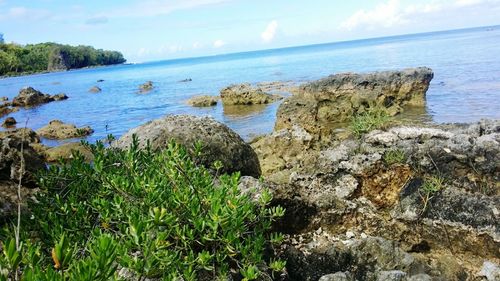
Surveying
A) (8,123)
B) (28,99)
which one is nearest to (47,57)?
(28,99)

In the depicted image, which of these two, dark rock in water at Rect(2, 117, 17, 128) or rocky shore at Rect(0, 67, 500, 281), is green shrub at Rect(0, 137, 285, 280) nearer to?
rocky shore at Rect(0, 67, 500, 281)

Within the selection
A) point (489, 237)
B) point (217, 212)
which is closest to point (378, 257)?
point (489, 237)

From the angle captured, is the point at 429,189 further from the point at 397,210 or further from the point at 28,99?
the point at 28,99

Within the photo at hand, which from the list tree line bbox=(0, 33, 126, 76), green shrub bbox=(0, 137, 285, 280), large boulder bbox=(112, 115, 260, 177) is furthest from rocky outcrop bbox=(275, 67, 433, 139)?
tree line bbox=(0, 33, 126, 76)

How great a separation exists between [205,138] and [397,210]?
3.56 m

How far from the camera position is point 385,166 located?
6.80 m

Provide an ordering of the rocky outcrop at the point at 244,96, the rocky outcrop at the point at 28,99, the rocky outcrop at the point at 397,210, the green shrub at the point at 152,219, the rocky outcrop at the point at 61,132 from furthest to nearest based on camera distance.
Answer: the rocky outcrop at the point at 28,99 < the rocky outcrop at the point at 244,96 < the rocky outcrop at the point at 61,132 < the rocky outcrop at the point at 397,210 < the green shrub at the point at 152,219

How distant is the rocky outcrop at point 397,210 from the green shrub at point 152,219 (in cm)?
164

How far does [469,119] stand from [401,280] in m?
17.9

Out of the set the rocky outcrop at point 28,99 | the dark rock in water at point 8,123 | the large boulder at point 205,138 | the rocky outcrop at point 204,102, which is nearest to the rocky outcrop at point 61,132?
the dark rock in water at point 8,123

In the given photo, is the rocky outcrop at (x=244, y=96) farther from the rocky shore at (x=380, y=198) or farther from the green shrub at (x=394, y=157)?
the green shrub at (x=394, y=157)

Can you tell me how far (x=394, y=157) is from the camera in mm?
6758

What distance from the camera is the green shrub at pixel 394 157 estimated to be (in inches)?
265

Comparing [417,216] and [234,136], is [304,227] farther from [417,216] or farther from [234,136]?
[234,136]
